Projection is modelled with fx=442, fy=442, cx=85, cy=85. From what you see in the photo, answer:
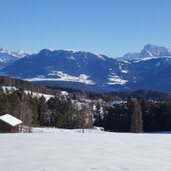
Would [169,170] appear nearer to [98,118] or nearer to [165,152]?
[165,152]

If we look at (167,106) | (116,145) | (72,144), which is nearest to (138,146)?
(116,145)

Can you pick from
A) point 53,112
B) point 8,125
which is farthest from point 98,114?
point 8,125

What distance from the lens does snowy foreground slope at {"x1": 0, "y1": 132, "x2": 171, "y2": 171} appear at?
9867 millimetres

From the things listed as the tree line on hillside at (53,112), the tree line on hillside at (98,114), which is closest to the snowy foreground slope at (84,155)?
the tree line on hillside at (98,114)

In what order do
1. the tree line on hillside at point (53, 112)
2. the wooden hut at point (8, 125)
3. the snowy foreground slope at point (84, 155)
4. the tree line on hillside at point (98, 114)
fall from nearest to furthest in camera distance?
1. the snowy foreground slope at point (84, 155)
2. the wooden hut at point (8, 125)
3. the tree line on hillside at point (98, 114)
4. the tree line on hillside at point (53, 112)

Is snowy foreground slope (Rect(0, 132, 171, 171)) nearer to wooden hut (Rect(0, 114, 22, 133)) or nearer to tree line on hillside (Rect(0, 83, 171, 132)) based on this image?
wooden hut (Rect(0, 114, 22, 133))

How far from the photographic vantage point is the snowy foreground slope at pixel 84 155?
9.87 m

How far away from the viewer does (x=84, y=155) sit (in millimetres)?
11641

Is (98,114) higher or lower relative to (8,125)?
higher

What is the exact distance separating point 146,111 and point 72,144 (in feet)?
252

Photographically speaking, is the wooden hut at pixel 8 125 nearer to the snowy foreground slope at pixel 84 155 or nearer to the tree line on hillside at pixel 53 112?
the tree line on hillside at pixel 53 112

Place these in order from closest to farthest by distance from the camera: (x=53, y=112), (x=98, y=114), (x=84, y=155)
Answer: (x=84, y=155) → (x=53, y=112) → (x=98, y=114)

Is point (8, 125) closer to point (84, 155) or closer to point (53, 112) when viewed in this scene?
point (84, 155)

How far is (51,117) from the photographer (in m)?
98.0
